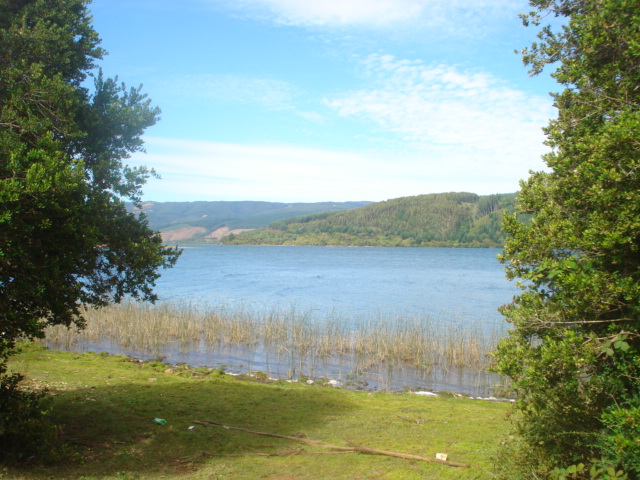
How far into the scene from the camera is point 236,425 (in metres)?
8.48

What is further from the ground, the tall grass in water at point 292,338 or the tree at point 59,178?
the tree at point 59,178

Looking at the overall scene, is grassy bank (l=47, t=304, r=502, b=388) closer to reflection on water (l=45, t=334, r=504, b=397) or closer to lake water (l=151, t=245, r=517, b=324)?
reflection on water (l=45, t=334, r=504, b=397)

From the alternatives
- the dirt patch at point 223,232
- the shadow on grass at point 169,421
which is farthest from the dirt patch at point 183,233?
the shadow on grass at point 169,421

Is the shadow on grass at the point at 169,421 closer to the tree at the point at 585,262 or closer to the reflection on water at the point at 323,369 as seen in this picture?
the reflection on water at the point at 323,369

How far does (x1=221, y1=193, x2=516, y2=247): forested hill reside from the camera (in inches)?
4867

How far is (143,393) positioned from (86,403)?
1.44m

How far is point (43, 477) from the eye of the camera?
5.52 metres

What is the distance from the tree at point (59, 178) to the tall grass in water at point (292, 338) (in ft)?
29.6

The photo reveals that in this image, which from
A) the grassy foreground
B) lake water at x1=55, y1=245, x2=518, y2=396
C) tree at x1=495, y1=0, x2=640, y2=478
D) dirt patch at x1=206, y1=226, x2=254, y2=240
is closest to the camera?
tree at x1=495, y1=0, x2=640, y2=478

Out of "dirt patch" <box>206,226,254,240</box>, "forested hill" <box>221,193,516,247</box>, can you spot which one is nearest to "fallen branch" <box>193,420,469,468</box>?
"forested hill" <box>221,193,516,247</box>

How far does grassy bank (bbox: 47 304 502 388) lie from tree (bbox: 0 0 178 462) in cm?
858

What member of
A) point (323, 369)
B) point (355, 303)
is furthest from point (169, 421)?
point (355, 303)

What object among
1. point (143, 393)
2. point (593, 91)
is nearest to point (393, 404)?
point (143, 393)

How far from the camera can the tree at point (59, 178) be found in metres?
5.33
